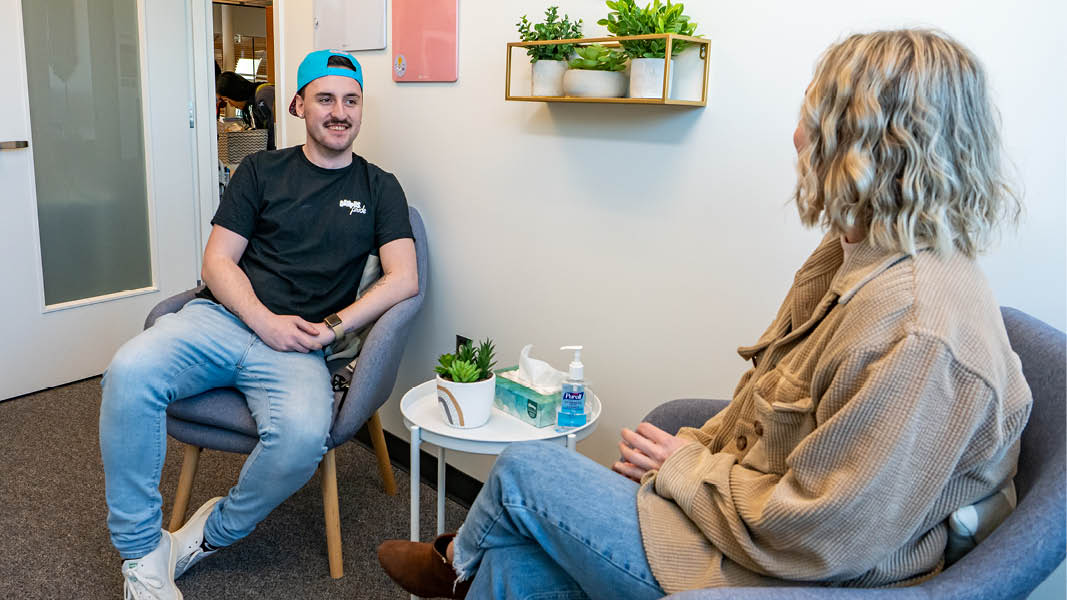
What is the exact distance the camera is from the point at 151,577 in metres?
1.91

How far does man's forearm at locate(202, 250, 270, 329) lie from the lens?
7.20 ft

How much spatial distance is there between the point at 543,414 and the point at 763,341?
1.96ft

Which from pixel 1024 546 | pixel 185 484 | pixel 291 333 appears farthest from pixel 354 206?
pixel 1024 546

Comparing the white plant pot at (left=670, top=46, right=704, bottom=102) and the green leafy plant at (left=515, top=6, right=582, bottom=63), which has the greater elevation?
the green leafy plant at (left=515, top=6, right=582, bottom=63)

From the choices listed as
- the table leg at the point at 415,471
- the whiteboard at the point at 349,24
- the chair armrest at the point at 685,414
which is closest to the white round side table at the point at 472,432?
the table leg at the point at 415,471

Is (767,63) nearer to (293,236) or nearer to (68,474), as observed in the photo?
(293,236)

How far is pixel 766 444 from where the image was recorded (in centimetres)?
127

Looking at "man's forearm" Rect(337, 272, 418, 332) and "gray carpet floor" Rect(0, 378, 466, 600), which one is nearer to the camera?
"gray carpet floor" Rect(0, 378, 466, 600)

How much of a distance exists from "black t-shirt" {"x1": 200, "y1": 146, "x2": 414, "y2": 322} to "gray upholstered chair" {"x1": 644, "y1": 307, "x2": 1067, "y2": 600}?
1.52 m

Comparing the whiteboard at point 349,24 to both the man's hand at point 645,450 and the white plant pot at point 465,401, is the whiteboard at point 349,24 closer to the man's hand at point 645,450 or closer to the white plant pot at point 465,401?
the white plant pot at point 465,401

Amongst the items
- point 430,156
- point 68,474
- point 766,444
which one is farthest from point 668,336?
point 68,474

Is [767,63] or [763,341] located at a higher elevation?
[767,63]

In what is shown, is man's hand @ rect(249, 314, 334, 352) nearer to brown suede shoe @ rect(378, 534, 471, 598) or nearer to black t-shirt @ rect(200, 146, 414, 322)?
black t-shirt @ rect(200, 146, 414, 322)

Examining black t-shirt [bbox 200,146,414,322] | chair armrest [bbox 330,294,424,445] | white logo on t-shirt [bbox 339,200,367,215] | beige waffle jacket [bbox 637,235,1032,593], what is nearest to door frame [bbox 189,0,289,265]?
black t-shirt [bbox 200,146,414,322]
